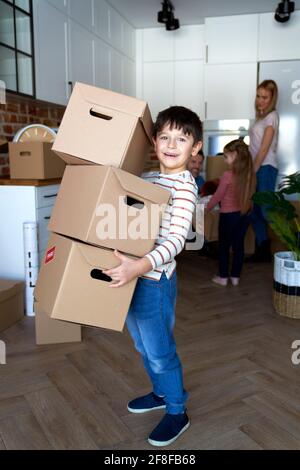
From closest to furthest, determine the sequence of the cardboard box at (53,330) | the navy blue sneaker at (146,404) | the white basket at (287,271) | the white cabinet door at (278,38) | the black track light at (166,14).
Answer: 1. the navy blue sneaker at (146,404)
2. the cardboard box at (53,330)
3. the white basket at (287,271)
4. the black track light at (166,14)
5. the white cabinet door at (278,38)

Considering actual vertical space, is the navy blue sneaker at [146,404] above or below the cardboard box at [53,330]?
below

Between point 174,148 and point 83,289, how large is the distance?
1.57 feet

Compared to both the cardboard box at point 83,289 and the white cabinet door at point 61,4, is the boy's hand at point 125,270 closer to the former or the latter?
the cardboard box at point 83,289

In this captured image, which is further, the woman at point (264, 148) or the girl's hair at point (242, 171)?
the woman at point (264, 148)

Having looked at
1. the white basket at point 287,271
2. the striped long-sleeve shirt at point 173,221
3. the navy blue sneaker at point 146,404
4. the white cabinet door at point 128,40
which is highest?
the white cabinet door at point 128,40

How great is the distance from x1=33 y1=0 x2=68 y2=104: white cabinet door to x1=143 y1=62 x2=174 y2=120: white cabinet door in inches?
69.6

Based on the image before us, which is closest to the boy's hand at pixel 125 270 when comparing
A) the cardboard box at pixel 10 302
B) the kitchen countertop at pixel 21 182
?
the cardboard box at pixel 10 302

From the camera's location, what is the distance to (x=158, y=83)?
493 centimetres

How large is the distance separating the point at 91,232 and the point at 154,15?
4015 millimetres

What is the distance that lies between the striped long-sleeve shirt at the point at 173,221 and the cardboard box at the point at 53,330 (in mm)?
993

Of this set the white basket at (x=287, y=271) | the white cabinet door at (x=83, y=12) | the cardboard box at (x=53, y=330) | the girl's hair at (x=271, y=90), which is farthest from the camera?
the girl's hair at (x=271, y=90)

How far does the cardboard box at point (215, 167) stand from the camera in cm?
434

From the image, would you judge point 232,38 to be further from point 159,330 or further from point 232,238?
point 159,330
